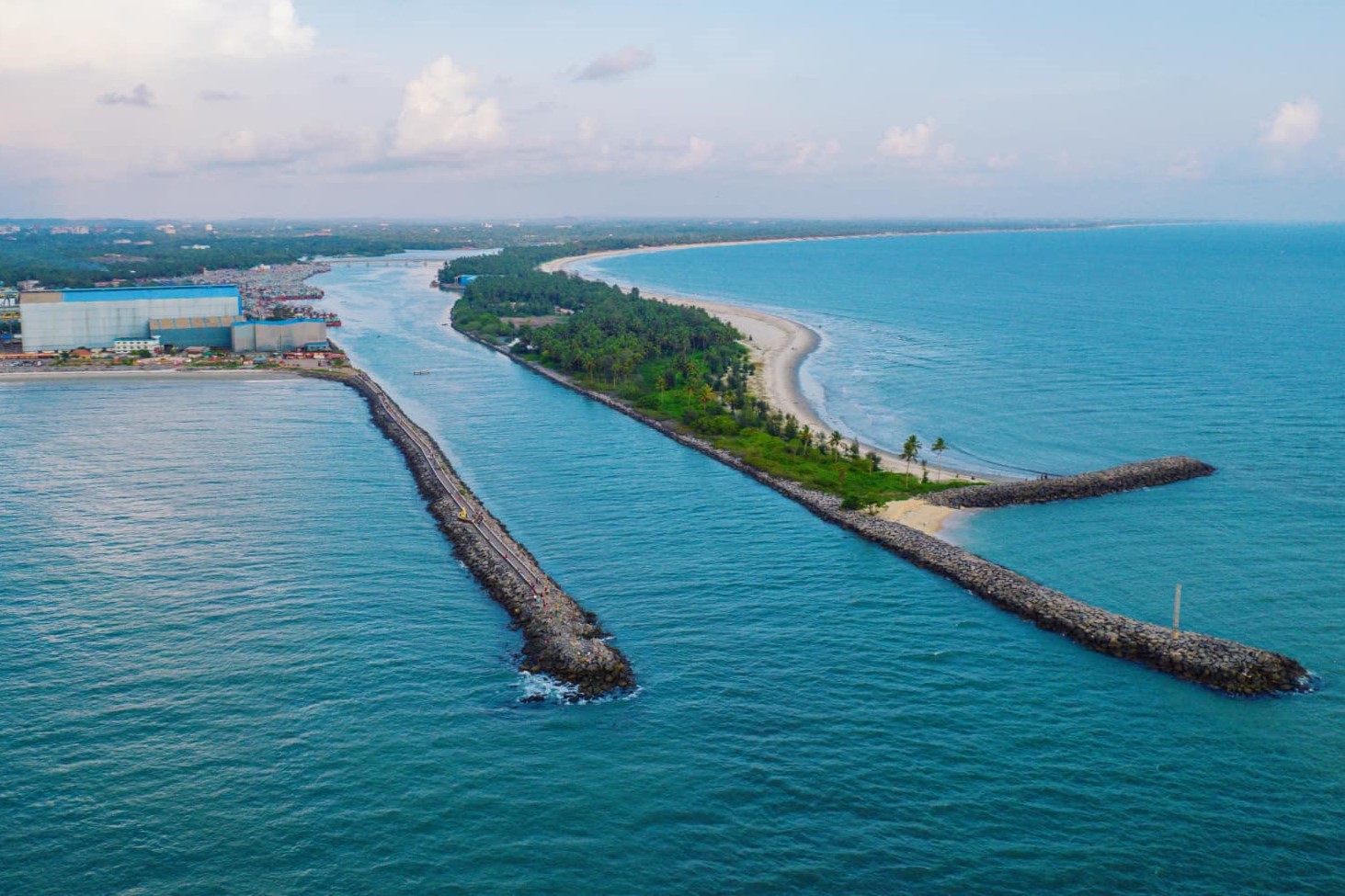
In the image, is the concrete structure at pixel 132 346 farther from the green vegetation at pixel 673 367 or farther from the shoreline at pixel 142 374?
the green vegetation at pixel 673 367

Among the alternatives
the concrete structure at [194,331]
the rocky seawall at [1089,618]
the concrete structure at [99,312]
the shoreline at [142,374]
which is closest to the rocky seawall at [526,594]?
the rocky seawall at [1089,618]

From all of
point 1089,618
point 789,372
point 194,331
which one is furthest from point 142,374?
point 1089,618

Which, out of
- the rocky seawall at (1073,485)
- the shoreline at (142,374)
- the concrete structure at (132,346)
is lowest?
the rocky seawall at (1073,485)

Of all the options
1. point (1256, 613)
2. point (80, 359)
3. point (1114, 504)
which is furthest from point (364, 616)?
point (80, 359)

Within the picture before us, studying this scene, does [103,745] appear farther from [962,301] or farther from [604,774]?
[962,301]

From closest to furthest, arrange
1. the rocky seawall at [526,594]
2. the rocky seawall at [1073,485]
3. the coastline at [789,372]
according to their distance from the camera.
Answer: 1. the rocky seawall at [526,594]
2. the coastline at [789,372]
3. the rocky seawall at [1073,485]

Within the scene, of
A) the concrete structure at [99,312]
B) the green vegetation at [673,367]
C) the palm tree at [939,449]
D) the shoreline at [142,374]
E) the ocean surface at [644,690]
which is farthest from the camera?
the concrete structure at [99,312]

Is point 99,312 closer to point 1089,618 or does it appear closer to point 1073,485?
point 1073,485

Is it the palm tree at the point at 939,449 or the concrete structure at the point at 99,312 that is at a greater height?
the concrete structure at the point at 99,312
